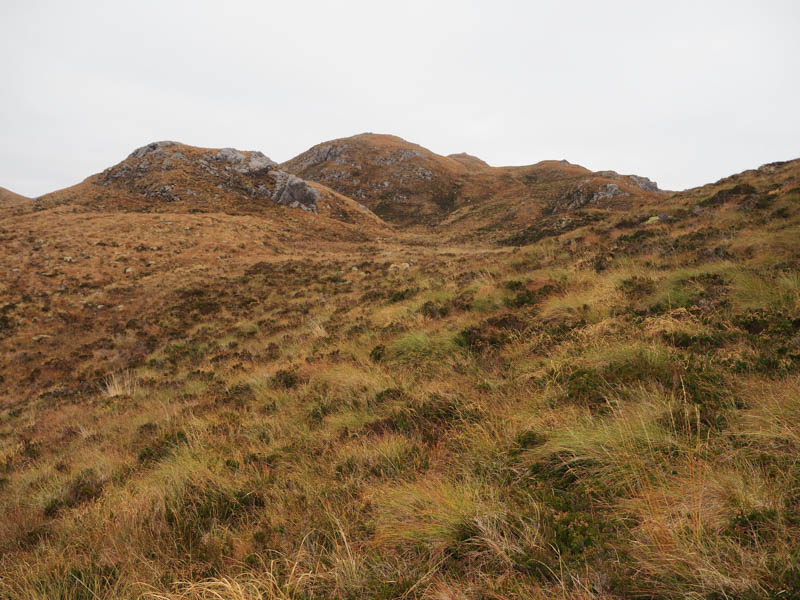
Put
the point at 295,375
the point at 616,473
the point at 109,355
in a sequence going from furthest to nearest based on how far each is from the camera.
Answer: the point at 109,355
the point at 295,375
the point at 616,473

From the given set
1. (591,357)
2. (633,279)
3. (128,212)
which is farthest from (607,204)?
(128,212)

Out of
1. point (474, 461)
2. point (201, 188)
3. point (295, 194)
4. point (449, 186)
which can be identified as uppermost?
point (449, 186)

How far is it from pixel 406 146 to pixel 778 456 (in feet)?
286

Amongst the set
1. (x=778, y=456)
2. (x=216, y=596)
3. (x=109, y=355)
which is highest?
(x=778, y=456)

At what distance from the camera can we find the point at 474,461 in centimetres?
313

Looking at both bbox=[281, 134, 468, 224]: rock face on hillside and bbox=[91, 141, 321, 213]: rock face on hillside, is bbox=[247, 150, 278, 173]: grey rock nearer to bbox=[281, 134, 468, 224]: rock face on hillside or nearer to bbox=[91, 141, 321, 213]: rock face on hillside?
bbox=[91, 141, 321, 213]: rock face on hillside

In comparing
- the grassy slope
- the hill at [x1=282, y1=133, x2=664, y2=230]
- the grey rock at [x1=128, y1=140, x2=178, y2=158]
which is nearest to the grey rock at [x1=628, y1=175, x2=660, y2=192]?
the hill at [x1=282, y1=133, x2=664, y2=230]

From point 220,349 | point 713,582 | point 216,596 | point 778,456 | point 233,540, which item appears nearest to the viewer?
point 713,582

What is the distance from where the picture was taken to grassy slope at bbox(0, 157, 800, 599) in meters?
2.02

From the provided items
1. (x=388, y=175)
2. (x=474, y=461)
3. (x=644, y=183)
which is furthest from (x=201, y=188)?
(x=644, y=183)

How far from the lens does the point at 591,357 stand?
4.47 meters

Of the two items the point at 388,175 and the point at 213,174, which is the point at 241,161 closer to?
the point at 213,174

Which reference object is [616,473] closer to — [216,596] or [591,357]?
[591,357]

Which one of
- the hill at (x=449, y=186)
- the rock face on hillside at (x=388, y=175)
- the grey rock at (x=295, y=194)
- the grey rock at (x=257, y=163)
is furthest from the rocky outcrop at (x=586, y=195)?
the grey rock at (x=257, y=163)
